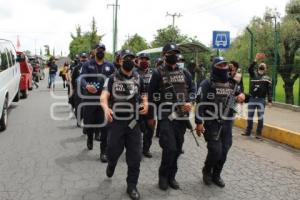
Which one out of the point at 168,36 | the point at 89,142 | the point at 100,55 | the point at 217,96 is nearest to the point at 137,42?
the point at 168,36

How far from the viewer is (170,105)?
5691 mm

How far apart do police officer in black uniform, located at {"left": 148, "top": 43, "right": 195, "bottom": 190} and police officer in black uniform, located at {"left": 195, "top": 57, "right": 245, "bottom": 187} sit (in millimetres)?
248

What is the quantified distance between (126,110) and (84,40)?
62.2m

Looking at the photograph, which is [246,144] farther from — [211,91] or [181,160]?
[211,91]

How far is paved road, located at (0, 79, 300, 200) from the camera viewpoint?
554cm

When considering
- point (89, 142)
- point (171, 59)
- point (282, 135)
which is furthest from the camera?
point (282, 135)

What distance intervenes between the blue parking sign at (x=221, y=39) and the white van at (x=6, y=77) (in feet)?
20.3

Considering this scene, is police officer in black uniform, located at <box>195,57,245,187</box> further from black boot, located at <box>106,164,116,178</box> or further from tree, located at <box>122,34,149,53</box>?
tree, located at <box>122,34,149,53</box>

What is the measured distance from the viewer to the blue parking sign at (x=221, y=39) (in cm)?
1388

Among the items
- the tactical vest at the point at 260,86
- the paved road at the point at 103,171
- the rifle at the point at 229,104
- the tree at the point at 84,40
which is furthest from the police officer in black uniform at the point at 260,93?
the tree at the point at 84,40

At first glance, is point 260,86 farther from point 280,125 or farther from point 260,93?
point 280,125

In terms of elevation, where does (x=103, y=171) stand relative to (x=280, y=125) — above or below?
below

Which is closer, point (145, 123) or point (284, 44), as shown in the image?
point (145, 123)

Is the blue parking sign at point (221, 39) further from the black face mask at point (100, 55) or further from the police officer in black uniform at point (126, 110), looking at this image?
the police officer in black uniform at point (126, 110)
